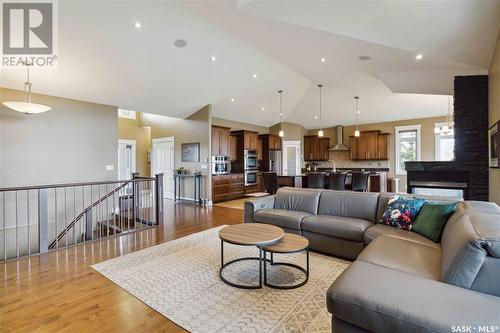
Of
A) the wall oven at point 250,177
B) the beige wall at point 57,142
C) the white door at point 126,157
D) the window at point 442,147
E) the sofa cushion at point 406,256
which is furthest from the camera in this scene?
the white door at point 126,157

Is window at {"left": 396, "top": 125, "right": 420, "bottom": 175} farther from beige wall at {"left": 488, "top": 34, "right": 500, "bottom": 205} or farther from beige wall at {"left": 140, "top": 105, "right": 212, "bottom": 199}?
beige wall at {"left": 140, "top": 105, "right": 212, "bottom": 199}

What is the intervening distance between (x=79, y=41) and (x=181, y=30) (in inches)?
65.2

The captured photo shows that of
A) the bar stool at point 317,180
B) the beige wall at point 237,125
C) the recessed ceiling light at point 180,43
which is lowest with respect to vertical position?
the bar stool at point 317,180

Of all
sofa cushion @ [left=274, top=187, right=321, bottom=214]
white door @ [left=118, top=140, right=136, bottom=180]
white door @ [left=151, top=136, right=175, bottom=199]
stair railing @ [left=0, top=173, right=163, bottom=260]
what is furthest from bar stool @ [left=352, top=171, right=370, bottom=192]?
white door @ [left=118, top=140, right=136, bottom=180]

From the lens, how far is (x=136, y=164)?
33.2 ft

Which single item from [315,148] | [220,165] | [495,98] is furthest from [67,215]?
[315,148]

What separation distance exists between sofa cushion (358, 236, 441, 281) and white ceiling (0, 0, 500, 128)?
2.57 meters

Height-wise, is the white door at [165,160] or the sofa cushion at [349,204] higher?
the white door at [165,160]

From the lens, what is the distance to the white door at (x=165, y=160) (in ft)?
28.5

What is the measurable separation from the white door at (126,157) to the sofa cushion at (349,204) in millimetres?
8394

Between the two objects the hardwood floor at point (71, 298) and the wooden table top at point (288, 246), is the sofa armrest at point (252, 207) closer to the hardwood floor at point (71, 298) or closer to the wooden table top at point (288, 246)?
the wooden table top at point (288, 246)

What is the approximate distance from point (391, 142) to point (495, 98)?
595cm

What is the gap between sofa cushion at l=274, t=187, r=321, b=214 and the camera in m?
3.97

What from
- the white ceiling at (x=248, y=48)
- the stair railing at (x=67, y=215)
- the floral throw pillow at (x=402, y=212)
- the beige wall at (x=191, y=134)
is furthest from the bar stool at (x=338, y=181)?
the stair railing at (x=67, y=215)
